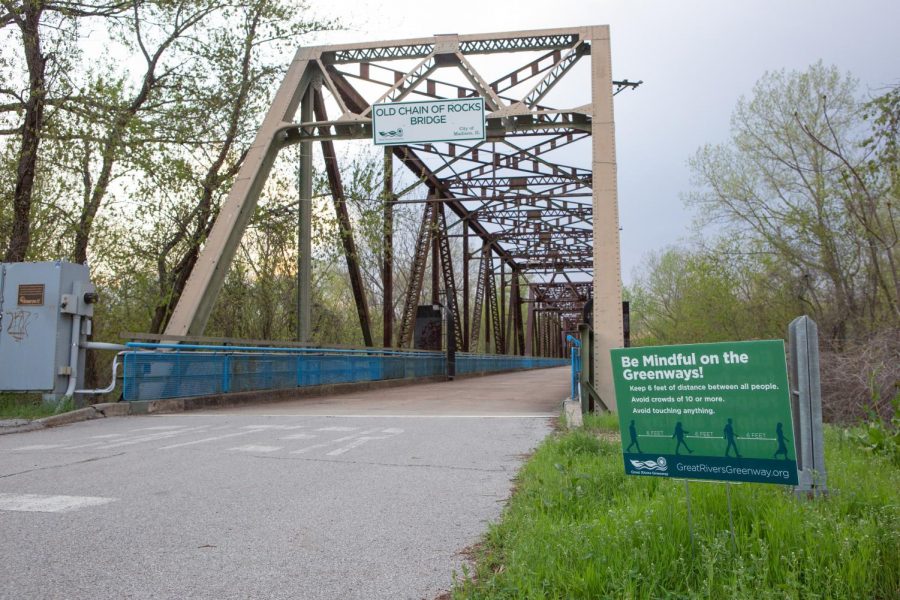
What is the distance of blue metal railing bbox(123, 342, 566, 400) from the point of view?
10.1 meters

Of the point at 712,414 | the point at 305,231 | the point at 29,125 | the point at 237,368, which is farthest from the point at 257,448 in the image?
the point at 305,231

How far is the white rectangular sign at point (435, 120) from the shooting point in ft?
42.2

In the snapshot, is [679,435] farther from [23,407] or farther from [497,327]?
[497,327]

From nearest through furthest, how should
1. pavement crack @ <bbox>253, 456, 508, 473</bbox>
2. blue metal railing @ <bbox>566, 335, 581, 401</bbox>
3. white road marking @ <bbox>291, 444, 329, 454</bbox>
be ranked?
pavement crack @ <bbox>253, 456, 508, 473</bbox>, white road marking @ <bbox>291, 444, 329, 454</bbox>, blue metal railing @ <bbox>566, 335, 581, 401</bbox>

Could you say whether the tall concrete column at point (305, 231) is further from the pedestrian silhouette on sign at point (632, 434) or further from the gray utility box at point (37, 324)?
→ the pedestrian silhouette on sign at point (632, 434)

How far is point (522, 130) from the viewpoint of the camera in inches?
527

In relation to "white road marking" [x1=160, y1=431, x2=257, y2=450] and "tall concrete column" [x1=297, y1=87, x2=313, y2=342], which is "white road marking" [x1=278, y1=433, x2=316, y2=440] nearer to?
"white road marking" [x1=160, y1=431, x2=257, y2=450]

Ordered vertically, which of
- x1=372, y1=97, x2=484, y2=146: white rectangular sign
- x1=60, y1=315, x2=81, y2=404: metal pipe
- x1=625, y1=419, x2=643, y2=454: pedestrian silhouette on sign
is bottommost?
x1=625, y1=419, x2=643, y2=454: pedestrian silhouette on sign

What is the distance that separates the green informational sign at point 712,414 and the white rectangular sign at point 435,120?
10426 millimetres

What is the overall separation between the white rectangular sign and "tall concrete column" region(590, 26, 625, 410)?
7.23 feet

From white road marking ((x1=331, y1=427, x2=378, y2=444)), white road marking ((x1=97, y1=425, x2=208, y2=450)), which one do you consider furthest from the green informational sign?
white road marking ((x1=97, y1=425, x2=208, y2=450))

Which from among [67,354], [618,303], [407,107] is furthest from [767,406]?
[407,107]

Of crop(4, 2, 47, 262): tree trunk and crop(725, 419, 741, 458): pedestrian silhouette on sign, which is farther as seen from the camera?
crop(4, 2, 47, 262): tree trunk

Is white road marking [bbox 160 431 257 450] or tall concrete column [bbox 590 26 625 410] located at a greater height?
tall concrete column [bbox 590 26 625 410]
